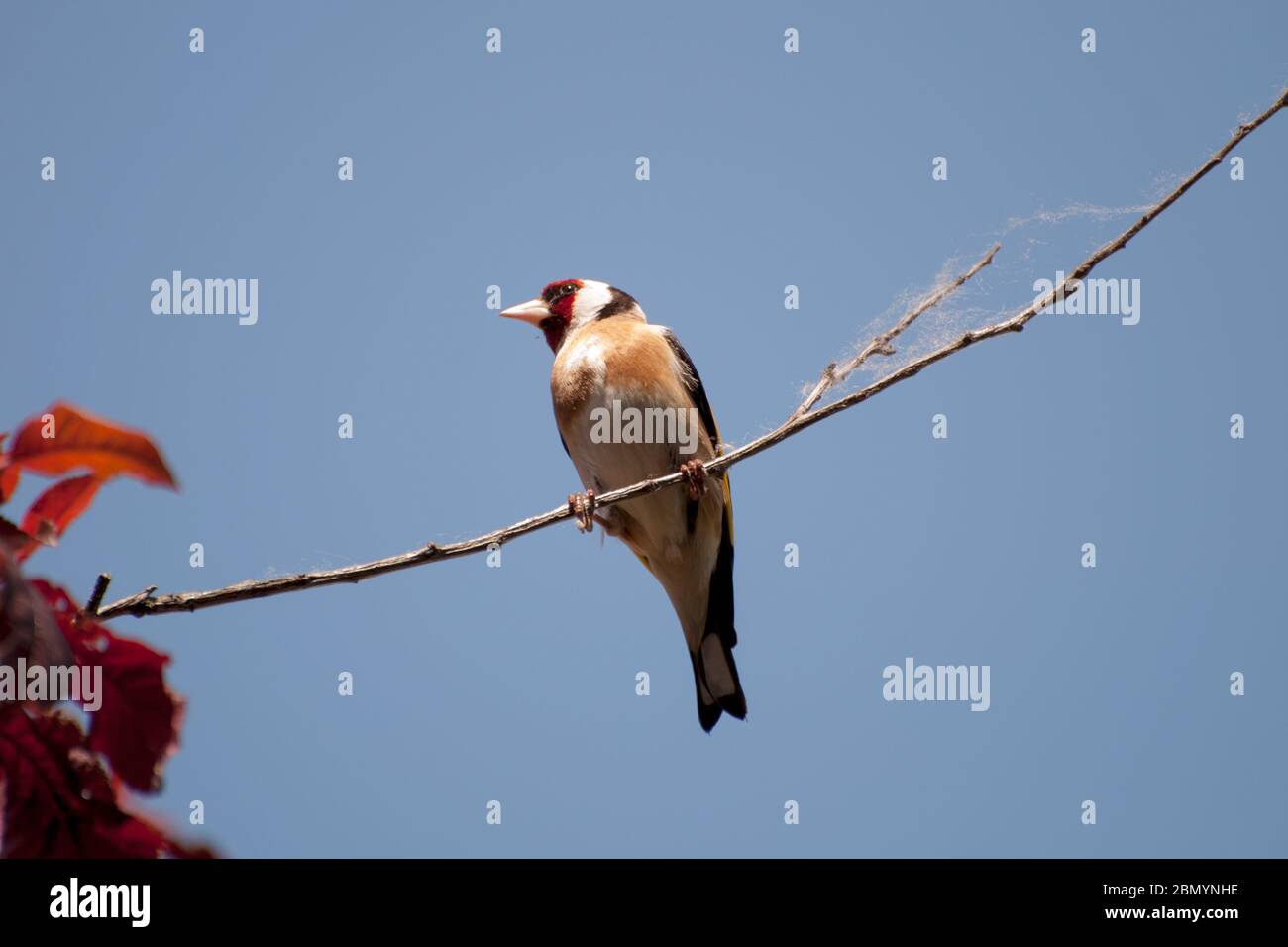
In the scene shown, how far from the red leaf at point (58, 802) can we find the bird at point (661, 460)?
168 inches

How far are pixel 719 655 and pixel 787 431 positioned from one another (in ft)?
10.9

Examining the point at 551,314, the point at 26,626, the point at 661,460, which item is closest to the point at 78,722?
the point at 26,626

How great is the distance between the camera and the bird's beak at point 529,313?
6941mm

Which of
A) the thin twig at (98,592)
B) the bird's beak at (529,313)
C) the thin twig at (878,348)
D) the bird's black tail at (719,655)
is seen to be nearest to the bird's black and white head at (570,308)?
the bird's beak at (529,313)

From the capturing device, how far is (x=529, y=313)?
6949mm

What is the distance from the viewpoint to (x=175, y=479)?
53.1 inches

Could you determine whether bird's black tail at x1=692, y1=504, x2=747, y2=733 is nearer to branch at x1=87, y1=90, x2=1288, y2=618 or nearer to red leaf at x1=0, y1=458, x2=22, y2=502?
branch at x1=87, y1=90, x2=1288, y2=618

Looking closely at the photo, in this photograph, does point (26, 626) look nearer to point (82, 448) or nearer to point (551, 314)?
point (82, 448)

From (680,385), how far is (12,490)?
492 centimetres

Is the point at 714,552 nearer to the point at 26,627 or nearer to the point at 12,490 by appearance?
the point at 12,490

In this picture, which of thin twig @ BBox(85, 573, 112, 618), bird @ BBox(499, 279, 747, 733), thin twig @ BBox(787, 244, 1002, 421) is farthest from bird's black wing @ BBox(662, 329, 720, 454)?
thin twig @ BBox(85, 573, 112, 618)

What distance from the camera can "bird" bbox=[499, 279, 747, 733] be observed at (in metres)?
5.95

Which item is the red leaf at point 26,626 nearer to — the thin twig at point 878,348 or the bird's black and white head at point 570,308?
the thin twig at point 878,348
